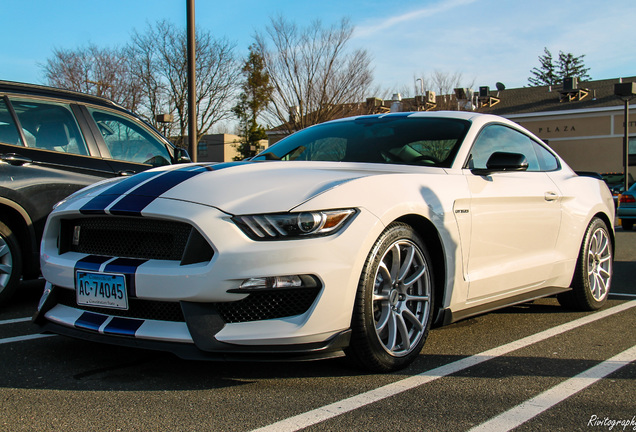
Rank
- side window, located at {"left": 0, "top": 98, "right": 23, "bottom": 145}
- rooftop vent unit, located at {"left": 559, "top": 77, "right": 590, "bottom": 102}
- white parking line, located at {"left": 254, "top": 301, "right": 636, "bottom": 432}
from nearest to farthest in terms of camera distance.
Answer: white parking line, located at {"left": 254, "top": 301, "right": 636, "bottom": 432}
side window, located at {"left": 0, "top": 98, "right": 23, "bottom": 145}
rooftop vent unit, located at {"left": 559, "top": 77, "right": 590, "bottom": 102}

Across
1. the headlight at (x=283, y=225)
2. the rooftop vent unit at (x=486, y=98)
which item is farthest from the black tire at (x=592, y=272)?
the rooftop vent unit at (x=486, y=98)

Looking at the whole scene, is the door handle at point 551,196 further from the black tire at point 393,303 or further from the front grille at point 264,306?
the front grille at point 264,306

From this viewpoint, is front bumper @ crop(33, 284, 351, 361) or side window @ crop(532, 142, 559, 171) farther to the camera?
side window @ crop(532, 142, 559, 171)

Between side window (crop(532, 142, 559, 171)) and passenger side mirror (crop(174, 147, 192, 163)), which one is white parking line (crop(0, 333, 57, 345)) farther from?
side window (crop(532, 142, 559, 171))

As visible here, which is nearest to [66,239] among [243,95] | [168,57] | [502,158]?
[502,158]

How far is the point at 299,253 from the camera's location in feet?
9.46

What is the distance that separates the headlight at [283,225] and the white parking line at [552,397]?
1.10 m

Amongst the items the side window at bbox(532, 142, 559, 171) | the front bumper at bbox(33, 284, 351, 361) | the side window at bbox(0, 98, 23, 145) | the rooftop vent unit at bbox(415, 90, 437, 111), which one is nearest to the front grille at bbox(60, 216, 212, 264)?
the front bumper at bbox(33, 284, 351, 361)

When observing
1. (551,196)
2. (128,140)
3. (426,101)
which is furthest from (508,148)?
(426,101)

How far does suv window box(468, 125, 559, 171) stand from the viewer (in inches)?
172

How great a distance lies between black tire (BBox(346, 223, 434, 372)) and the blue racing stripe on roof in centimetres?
134

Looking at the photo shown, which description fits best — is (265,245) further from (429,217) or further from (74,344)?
(74,344)

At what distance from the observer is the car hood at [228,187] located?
301 cm

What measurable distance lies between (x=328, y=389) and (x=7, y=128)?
141 inches
